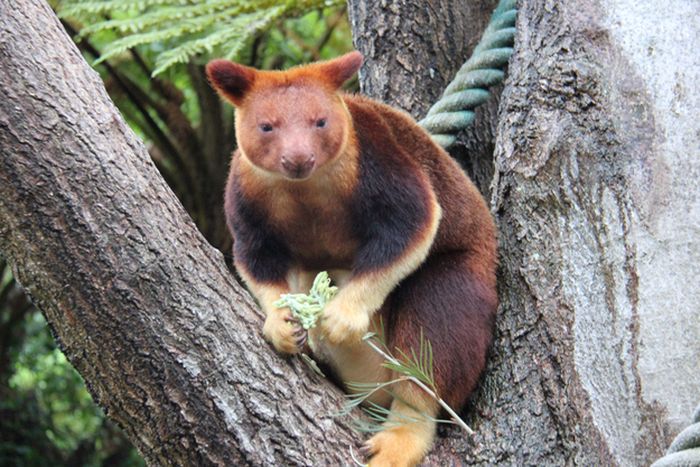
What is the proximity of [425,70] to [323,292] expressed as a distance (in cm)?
208

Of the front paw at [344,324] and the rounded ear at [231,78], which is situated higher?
the rounded ear at [231,78]

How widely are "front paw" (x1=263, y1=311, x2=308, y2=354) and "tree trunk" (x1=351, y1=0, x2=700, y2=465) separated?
0.76 m

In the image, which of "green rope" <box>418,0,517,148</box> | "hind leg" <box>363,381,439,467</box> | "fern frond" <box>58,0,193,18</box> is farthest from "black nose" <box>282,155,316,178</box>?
"fern frond" <box>58,0,193,18</box>

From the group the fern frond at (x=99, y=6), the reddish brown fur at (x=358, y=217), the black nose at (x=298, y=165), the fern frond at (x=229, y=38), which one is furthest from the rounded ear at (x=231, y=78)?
the fern frond at (x=99, y=6)

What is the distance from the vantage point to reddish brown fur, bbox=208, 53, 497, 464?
3734 mm

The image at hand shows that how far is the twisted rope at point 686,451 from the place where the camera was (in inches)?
102

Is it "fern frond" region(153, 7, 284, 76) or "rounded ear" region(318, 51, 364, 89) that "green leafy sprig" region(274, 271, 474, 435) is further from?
"fern frond" region(153, 7, 284, 76)

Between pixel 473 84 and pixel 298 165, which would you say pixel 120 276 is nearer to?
pixel 298 165

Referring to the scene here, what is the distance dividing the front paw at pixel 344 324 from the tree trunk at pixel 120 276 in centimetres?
50

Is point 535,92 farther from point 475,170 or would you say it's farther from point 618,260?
point 475,170

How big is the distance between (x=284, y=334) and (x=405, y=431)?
0.66 m

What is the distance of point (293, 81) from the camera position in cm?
396

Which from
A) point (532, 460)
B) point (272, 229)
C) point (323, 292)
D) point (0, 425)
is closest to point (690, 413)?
point (532, 460)

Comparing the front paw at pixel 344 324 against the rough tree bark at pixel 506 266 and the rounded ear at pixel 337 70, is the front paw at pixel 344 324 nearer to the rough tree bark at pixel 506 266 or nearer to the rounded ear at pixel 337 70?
the rough tree bark at pixel 506 266
